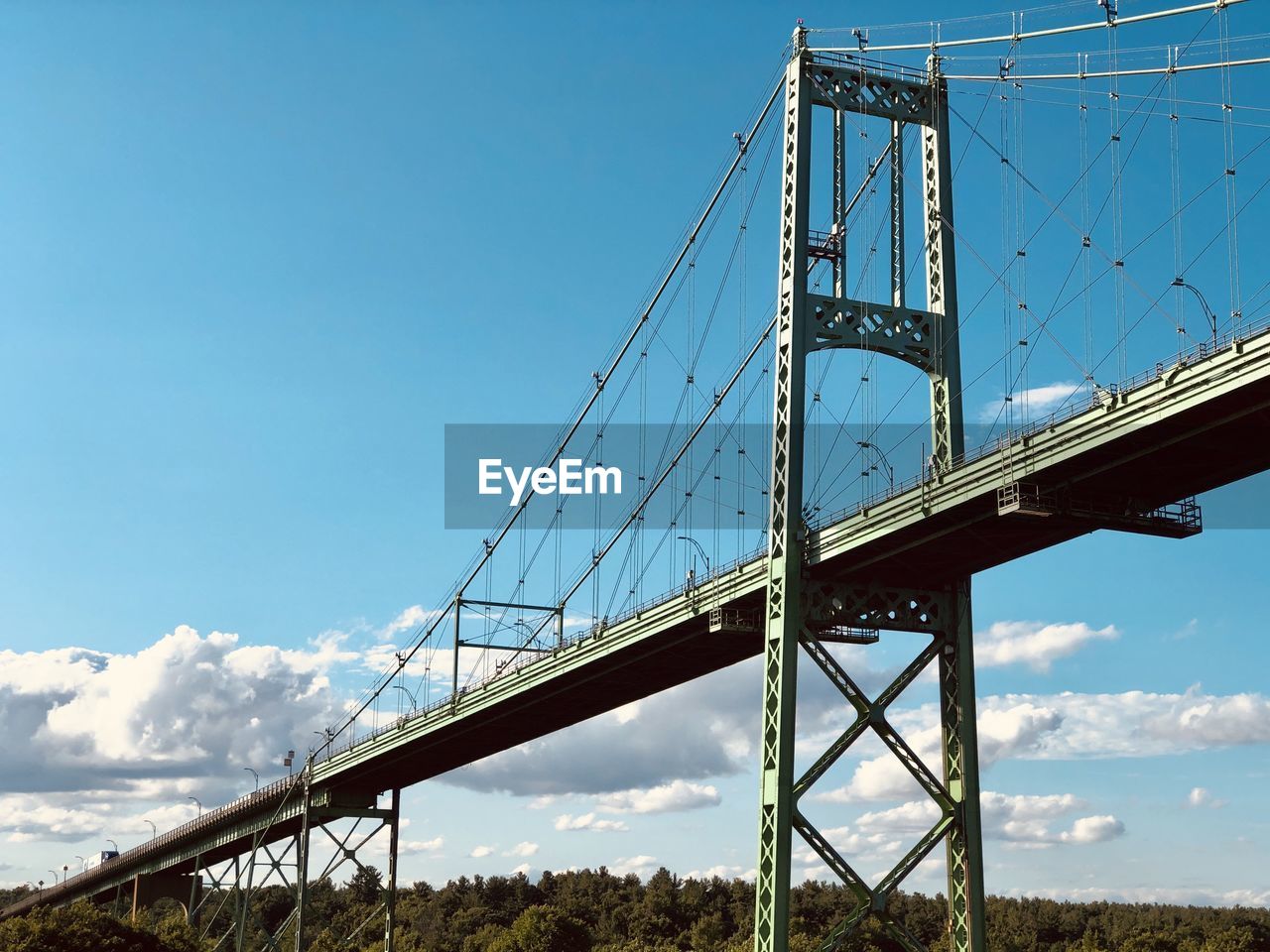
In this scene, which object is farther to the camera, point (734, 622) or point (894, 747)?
point (734, 622)

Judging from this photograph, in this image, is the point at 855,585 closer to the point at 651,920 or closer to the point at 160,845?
the point at 160,845

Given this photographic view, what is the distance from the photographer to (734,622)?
5734 centimetres

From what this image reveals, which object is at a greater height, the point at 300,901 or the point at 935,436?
the point at 935,436

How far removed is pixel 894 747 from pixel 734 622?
7.91 metres

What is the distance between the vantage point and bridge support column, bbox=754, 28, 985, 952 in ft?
167

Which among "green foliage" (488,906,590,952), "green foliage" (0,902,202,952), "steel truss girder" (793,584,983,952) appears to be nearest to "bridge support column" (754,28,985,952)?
"steel truss girder" (793,584,983,952)

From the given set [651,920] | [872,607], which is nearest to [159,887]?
[651,920]

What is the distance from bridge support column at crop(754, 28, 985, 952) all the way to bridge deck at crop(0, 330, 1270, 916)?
128cm

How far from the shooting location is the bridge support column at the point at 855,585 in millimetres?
50781

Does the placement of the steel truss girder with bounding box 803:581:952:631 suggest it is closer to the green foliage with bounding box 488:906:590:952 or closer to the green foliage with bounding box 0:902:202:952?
the green foliage with bounding box 0:902:202:952

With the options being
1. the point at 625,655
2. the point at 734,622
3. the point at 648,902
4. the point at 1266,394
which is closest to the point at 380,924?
the point at 648,902

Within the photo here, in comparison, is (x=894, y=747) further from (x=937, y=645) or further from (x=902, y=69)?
(x=902, y=69)

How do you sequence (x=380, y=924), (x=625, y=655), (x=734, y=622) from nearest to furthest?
(x=734, y=622), (x=625, y=655), (x=380, y=924)

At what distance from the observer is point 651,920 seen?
15975 centimetres
